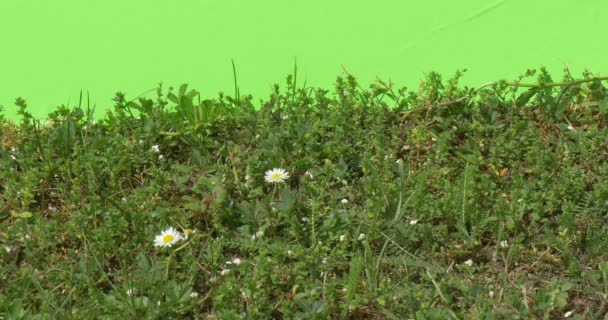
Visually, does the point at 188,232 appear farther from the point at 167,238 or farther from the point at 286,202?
the point at 286,202

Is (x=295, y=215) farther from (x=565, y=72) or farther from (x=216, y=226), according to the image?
(x=565, y=72)

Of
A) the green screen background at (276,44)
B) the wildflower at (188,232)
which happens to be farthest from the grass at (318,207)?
the green screen background at (276,44)

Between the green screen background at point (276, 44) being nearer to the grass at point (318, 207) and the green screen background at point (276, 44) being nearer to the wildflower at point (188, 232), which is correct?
the grass at point (318, 207)

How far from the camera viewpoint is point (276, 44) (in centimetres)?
527

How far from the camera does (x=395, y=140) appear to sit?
408 cm

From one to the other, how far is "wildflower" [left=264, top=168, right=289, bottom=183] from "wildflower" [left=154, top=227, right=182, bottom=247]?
0.44 m

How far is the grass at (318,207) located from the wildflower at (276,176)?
51 millimetres

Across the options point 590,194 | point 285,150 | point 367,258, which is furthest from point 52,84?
point 590,194

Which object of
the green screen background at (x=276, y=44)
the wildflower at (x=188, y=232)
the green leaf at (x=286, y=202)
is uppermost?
the green screen background at (x=276, y=44)

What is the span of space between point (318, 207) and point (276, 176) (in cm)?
25

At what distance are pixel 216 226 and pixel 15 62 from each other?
2178 mm

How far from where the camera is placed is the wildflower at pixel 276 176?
12.4 feet

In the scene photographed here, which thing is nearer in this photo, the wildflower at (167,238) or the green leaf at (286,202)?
the wildflower at (167,238)

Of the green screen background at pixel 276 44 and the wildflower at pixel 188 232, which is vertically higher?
the green screen background at pixel 276 44
